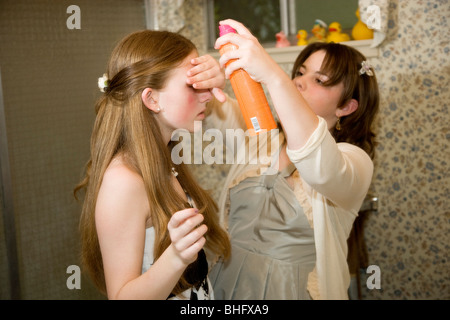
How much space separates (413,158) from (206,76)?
0.79 metres

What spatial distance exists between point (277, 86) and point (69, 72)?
25.4 inches

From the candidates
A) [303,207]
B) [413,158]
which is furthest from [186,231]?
[413,158]

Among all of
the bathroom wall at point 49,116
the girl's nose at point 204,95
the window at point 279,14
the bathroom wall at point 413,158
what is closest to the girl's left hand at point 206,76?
the girl's nose at point 204,95

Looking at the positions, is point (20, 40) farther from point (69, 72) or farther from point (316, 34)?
point (316, 34)

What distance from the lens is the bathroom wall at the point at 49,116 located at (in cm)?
101

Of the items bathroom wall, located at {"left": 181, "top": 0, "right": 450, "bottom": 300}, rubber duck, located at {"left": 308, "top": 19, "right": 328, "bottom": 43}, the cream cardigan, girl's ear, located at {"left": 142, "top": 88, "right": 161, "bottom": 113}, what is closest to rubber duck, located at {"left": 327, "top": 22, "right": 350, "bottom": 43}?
rubber duck, located at {"left": 308, "top": 19, "right": 328, "bottom": 43}

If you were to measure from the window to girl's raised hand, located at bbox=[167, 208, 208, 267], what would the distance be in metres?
1.22

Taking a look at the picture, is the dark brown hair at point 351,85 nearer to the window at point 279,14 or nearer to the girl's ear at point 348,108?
the girl's ear at point 348,108

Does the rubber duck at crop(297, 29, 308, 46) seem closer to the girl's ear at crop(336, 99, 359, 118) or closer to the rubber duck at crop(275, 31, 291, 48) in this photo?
the rubber duck at crop(275, 31, 291, 48)

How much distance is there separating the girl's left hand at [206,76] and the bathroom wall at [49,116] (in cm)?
25

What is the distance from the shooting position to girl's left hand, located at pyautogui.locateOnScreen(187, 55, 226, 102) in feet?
2.47
